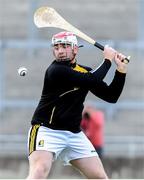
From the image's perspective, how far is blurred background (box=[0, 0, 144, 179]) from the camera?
14.5 m

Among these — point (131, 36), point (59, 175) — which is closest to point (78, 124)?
point (59, 175)

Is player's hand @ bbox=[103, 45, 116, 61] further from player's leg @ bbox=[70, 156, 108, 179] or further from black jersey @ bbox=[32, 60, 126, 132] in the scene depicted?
player's leg @ bbox=[70, 156, 108, 179]

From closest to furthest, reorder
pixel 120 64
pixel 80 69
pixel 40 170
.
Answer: pixel 40 170, pixel 120 64, pixel 80 69

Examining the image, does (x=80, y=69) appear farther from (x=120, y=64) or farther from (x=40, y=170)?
(x=40, y=170)

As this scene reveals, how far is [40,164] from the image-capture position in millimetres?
7750

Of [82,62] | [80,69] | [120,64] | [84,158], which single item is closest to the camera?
[120,64]

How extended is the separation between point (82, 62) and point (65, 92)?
739 cm

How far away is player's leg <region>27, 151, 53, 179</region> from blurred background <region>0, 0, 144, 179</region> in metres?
6.08

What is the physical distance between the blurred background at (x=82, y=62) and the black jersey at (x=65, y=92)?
5.97 metres

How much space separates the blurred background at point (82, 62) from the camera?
47.6 ft

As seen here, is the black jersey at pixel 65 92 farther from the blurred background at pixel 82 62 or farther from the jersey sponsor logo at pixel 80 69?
the blurred background at pixel 82 62

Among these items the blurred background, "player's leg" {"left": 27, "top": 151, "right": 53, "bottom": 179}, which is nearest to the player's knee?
"player's leg" {"left": 27, "top": 151, "right": 53, "bottom": 179}

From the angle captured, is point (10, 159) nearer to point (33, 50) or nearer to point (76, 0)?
point (33, 50)

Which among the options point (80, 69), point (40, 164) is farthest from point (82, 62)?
point (40, 164)
